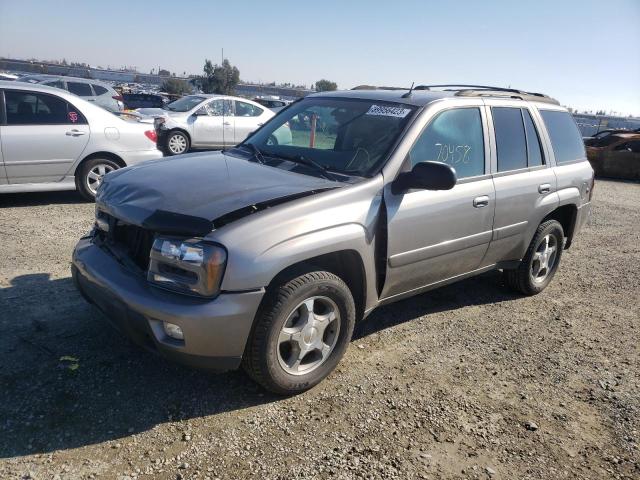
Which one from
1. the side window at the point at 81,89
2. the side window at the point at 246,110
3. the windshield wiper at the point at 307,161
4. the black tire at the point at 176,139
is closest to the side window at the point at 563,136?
the windshield wiper at the point at 307,161

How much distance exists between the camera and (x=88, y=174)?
276 inches

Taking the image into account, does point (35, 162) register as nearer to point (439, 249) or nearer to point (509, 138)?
point (439, 249)

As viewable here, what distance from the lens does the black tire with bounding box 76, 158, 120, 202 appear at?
22.9 ft

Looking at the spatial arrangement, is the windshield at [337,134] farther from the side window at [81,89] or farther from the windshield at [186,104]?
the side window at [81,89]

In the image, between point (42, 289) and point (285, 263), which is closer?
point (285, 263)

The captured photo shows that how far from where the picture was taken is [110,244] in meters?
3.21

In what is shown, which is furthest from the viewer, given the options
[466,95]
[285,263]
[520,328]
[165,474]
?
[520,328]

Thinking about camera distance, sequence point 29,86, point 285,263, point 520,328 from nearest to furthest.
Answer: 1. point 285,263
2. point 520,328
3. point 29,86

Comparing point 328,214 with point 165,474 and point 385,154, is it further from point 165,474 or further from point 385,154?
point 165,474

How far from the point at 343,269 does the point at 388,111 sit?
51.4 inches

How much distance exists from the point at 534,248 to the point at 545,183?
2.04 feet

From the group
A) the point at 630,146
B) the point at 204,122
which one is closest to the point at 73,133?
the point at 204,122

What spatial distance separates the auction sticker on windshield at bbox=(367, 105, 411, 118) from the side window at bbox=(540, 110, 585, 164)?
6.20ft

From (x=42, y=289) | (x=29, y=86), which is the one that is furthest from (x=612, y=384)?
(x=29, y=86)
